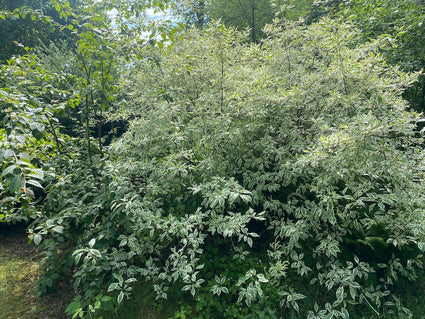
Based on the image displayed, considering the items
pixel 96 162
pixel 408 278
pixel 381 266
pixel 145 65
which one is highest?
pixel 145 65

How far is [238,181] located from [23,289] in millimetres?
2596

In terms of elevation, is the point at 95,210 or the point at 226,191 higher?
the point at 226,191

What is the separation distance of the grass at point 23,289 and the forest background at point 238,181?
16 centimetres

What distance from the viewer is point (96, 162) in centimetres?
300

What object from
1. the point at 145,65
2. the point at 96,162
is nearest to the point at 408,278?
the point at 96,162

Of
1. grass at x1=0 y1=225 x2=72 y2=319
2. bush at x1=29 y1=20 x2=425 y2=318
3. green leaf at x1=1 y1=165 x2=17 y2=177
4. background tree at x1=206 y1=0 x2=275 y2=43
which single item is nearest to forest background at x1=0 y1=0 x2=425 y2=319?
bush at x1=29 y1=20 x2=425 y2=318

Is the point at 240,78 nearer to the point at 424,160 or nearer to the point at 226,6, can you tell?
the point at 424,160

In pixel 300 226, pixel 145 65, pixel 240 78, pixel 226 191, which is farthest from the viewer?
pixel 145 65

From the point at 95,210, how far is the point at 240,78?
6.85ft

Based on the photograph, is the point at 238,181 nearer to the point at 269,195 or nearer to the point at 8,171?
the point at 269,195

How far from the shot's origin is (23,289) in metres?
2.79

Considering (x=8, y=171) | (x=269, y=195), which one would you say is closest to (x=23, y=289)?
(x=8, y=171)

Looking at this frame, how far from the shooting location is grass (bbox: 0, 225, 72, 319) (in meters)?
2.48

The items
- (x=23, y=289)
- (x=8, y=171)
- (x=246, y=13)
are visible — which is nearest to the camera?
(x=8, y=171)
